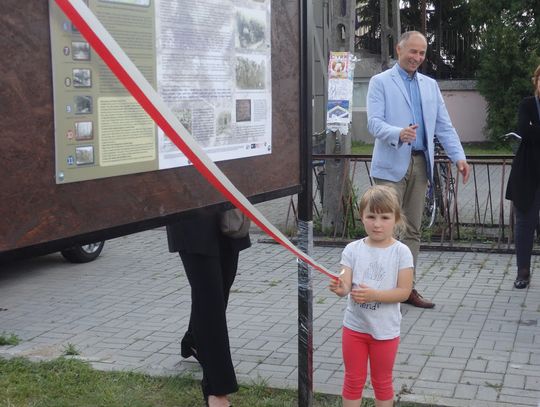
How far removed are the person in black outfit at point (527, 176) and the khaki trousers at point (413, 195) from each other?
102 cm

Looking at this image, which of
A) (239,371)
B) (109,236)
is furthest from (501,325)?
(109,236)

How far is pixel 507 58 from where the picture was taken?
24922 millimetres

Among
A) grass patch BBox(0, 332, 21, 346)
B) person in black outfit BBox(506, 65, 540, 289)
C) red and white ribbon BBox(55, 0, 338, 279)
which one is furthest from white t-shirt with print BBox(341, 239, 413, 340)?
person in black outfit BBox(506, 65, 540, 289)

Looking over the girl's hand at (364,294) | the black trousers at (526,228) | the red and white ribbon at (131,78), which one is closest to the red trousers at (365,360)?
the girl's hand at (364,294)

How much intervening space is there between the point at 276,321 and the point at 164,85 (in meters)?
3.39

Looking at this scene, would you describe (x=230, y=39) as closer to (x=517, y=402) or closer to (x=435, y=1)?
(x=517, y=402)

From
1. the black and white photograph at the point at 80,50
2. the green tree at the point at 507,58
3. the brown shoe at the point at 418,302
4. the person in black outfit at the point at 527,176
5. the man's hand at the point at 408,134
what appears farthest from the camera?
the green tree at the point at 507,58

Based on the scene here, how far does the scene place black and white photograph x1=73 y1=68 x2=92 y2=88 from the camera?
2.60m

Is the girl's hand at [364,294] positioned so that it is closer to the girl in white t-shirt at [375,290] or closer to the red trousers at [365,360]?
the girl in white t-shirt at [375,290]

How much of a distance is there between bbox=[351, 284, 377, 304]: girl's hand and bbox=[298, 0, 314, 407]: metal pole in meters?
0.44

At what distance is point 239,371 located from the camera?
4914mm

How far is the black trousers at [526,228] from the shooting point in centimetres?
672

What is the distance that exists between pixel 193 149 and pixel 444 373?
2684 millimetres

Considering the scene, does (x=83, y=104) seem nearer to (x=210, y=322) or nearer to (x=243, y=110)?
(x=243, y=110)
